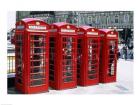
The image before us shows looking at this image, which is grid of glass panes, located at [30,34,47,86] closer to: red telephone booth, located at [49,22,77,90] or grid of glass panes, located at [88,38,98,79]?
red telephone booth, located at [49,22,77,90]

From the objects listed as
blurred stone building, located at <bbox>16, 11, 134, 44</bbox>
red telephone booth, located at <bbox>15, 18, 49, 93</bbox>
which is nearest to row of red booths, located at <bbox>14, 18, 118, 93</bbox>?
red telephone booth, located at <bbox>15, 18, 49, 93</bbox>

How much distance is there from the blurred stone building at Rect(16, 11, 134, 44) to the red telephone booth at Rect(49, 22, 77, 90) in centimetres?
24

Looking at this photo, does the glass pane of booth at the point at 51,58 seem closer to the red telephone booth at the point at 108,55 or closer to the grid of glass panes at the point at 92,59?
the grid of glass panes at the point at 92,59

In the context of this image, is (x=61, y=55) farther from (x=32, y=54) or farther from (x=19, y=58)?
(x=19, y=58)

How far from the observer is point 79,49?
286 inches

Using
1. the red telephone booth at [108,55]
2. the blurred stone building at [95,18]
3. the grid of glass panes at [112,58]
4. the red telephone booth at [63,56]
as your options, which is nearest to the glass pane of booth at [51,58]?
the red telephone booth at [63,56]

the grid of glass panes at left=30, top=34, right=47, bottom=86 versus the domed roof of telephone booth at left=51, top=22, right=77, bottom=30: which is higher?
the domed roof of telephone booth at left=51, top=22, right=77, bottom=30

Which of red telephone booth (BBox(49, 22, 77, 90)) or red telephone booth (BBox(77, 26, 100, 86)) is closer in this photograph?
red telephone booth (BBox(49, 22, 77, 90))

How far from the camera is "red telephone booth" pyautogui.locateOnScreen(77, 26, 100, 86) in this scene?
279 inches

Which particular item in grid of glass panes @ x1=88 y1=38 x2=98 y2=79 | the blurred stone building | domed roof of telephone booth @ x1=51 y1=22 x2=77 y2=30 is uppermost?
the blurred stone building

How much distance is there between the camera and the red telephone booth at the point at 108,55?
298 inches
